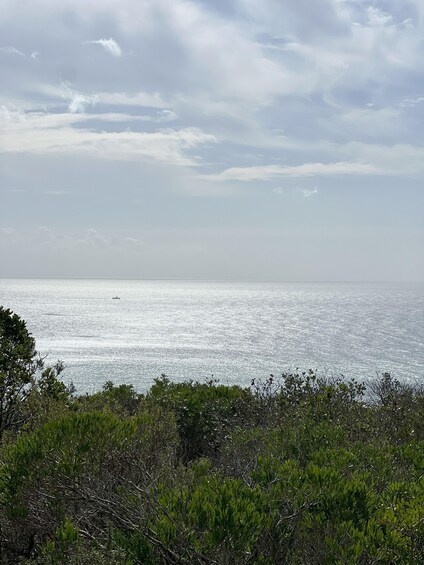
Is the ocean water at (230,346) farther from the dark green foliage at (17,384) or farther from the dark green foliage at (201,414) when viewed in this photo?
the dark green foliage at (17,384)

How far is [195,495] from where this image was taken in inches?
327

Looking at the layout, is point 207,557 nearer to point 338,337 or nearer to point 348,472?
point 348,472

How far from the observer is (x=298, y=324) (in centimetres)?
15200

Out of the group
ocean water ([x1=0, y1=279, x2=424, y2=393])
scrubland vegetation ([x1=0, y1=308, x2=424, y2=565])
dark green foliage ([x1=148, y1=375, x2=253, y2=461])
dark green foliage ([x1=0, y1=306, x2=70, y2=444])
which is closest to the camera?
scrubland vegetation ([x1=0, y1=308, x2=424, y2=565])

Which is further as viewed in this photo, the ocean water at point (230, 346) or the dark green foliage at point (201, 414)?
the ocean water at point (230, 346)

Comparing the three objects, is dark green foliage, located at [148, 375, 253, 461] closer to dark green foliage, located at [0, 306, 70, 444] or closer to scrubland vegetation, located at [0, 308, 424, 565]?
dark green foliage, located at [0, 306, 70, 444]

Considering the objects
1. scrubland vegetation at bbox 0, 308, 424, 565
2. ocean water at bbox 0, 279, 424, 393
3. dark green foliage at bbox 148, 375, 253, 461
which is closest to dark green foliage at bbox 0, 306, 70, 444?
scrubland vegetation at bbox 0, 308, 424, 565

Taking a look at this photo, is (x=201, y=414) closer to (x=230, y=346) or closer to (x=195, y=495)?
(x=195, y=495)

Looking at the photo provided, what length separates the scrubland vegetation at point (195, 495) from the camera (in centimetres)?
782

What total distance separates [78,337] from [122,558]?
12900 cm

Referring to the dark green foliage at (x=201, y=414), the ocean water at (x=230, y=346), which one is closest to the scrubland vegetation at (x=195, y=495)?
the dark green foliage at (x=201, y=414)

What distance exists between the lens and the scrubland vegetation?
782 cm

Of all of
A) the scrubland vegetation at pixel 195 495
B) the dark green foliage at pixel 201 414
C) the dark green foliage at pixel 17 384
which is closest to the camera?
the scrubland vegetation at pixel 195 495

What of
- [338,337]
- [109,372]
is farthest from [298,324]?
[109,372]
